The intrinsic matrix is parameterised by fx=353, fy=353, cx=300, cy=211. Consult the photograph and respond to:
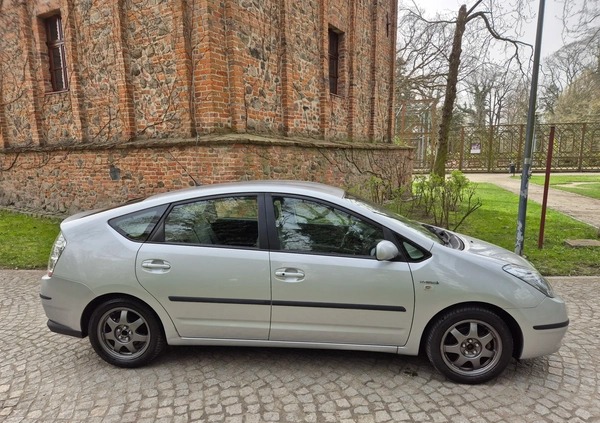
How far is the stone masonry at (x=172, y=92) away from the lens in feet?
22.7

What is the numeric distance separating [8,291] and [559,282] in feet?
26.0

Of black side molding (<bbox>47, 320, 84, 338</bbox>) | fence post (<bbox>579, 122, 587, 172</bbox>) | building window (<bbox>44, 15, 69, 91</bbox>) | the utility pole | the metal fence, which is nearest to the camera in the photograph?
black side molding (<bbox>47, 320, 84, 338</bbox>)

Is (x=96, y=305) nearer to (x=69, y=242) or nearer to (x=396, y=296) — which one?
(x=69, y=242)

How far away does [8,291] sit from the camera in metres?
5.05

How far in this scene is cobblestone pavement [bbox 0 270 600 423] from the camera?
251 cm

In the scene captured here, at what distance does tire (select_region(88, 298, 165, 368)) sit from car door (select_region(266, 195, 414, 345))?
42.0 inches

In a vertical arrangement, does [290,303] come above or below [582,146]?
below

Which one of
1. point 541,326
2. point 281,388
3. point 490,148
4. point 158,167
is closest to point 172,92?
point 158,167

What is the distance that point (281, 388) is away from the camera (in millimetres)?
2785

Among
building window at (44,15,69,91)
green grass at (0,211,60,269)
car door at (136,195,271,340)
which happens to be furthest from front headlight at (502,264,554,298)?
building window at (44,15,69,91)

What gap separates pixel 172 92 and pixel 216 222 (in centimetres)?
525

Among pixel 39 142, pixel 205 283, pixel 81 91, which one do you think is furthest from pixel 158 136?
pixel 205 283

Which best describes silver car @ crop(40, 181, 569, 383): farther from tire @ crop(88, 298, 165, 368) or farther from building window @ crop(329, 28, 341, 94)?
building window @ crop(329, 28, 341, 94)

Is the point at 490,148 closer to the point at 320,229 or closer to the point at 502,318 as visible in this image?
the point at 502,318
